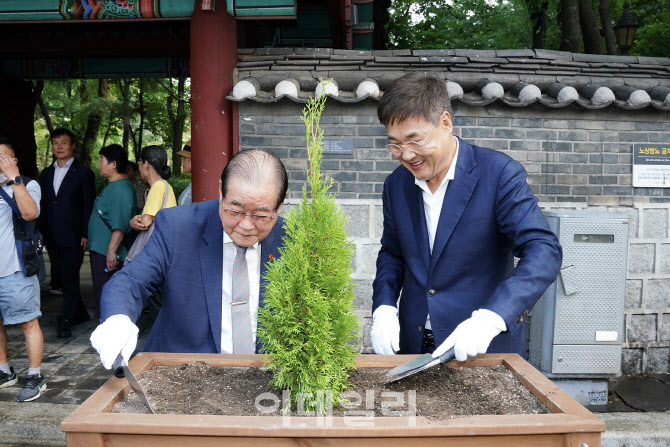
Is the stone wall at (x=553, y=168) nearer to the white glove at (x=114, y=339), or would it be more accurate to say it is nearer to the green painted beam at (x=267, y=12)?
the green painted beam at (x=267, y=12)

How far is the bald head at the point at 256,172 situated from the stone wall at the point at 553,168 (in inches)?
113

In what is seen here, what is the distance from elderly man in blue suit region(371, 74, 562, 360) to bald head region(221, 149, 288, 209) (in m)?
0.40

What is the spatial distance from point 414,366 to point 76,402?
3530 millimetres

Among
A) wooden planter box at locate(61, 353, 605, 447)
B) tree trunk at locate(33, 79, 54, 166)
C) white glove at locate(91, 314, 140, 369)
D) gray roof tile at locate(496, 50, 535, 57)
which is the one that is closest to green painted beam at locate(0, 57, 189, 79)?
tree trunk at locate(33, 79, 54, 166)

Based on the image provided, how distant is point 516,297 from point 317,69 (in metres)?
3.43

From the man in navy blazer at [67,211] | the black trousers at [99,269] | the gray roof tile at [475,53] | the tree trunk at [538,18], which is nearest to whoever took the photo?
the gray roof tile at [475,53]

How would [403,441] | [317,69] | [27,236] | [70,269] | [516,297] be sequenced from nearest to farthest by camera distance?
[403,441] < [516,297] < [27,236] < [317,69] < [70,269]

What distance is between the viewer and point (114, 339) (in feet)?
5.78

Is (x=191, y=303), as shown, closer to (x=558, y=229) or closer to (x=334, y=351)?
(x=334, y=351)

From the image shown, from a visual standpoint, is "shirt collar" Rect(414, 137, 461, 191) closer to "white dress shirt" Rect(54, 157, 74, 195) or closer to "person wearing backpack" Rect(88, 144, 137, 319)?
"person wearing backpack" Rect(88, 144, 137, 319)

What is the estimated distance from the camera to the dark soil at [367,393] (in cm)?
151

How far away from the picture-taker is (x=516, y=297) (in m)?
1.93

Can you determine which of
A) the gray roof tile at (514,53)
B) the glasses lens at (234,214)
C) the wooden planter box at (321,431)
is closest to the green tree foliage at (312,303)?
the wooden planter box at (321,431)

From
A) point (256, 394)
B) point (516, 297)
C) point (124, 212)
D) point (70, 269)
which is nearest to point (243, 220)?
point (256, 394)
